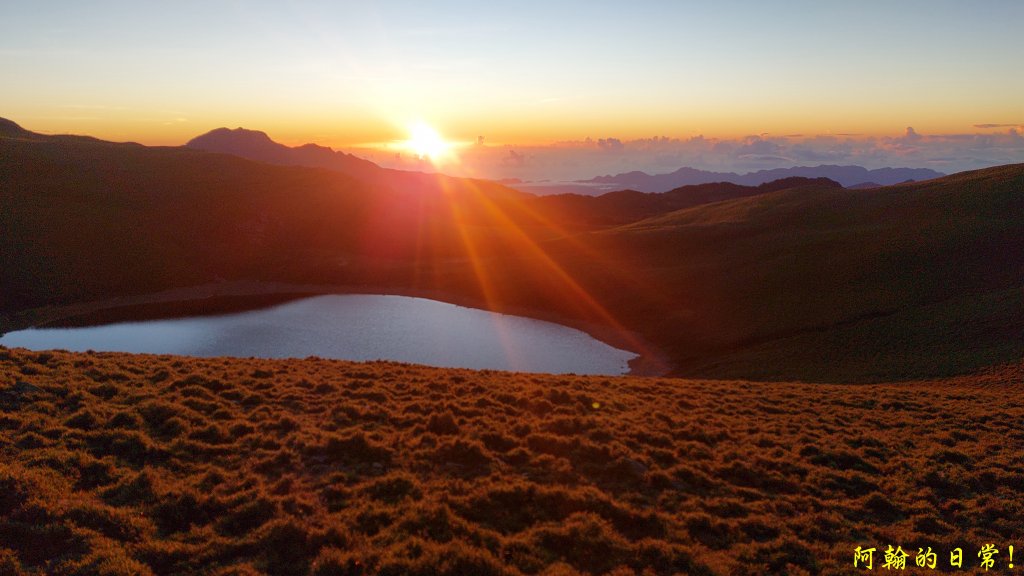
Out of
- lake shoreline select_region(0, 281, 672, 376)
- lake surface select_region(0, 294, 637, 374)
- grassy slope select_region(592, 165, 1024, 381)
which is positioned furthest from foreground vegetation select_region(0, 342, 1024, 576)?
lake shoreline select_region(0, 281, 672, 376)

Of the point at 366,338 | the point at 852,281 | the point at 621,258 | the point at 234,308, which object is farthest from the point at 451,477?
the point at 621,258

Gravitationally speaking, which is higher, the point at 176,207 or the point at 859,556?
the point at 176,207

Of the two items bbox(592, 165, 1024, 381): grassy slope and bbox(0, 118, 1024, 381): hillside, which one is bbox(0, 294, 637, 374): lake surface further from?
bbox(592, 165, 1024, 381): grassy slope

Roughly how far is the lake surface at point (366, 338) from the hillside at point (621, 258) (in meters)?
7.05

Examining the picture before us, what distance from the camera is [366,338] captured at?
208 ft

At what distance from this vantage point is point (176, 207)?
117 metres

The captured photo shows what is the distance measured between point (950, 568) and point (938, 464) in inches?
305

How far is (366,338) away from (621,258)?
52766 mm

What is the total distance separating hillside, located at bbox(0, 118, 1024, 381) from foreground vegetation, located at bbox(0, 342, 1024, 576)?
1103 inches

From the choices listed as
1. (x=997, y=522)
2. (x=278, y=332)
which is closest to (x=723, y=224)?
(x=278, y=332)

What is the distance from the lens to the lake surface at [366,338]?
55906mm

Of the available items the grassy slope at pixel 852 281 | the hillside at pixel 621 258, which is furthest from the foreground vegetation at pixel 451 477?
the hillside at pixel 621 258

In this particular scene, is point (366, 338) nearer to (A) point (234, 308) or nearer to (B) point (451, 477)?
(A) point (234, 308)

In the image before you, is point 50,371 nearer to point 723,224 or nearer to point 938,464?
point 938,464
